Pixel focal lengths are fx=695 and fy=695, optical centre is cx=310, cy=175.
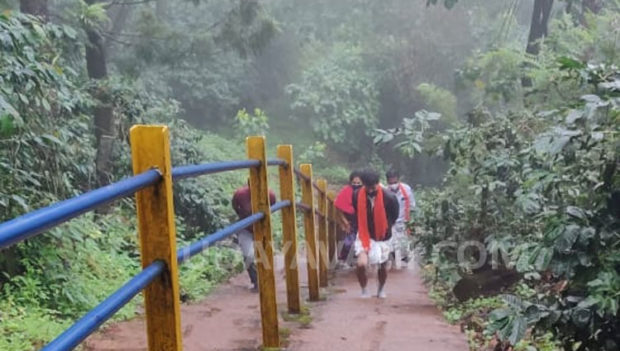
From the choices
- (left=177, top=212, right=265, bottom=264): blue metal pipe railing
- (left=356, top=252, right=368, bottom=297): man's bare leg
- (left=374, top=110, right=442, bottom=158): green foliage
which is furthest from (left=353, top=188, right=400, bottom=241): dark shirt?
(left=177, top=212, right=265, bottom=264): blue metal pipe railing

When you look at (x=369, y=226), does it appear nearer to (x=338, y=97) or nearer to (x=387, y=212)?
(x=387, y=212)

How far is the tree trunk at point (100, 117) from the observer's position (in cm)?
906

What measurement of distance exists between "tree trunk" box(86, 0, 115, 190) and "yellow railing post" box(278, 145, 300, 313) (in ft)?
15.7

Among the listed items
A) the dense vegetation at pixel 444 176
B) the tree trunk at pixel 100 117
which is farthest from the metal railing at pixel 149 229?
the tree trunk at pixel 100 117

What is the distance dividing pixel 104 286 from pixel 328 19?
20.9 meters

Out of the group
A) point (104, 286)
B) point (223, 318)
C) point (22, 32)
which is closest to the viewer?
point (223, 318)

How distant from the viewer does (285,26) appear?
24844 millimetres

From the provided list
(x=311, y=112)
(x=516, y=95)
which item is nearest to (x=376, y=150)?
(x=311, y=112)

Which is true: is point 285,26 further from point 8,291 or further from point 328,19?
point 8,291

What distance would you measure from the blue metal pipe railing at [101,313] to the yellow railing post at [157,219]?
0.04 m

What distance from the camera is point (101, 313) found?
1.52 meters

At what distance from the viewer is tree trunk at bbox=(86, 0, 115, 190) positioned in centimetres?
906

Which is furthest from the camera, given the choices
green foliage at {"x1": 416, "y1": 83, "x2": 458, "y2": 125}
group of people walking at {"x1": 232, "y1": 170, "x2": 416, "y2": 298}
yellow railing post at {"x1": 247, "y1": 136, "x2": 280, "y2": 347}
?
green foliage at {"x1": 416, "y1": 83, "x2": 458, "y2": 125}

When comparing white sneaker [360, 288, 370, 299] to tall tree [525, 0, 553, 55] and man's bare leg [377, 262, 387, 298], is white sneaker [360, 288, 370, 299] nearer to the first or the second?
man's bare leg [377, 262, 387, 298]
